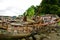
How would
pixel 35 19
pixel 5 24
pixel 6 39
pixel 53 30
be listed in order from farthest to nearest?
pixel 53 30
pixel 6 39
pixel 35 19
pixel 5 24

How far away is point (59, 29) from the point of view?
23.2m

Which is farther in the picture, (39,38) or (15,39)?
(39,38)

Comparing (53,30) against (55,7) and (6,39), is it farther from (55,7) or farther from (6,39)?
(6,39)

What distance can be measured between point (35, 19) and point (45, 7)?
21.9 m

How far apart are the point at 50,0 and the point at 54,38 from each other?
1557 centimetres

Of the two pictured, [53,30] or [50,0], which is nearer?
[53,30]

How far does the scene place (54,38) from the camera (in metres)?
18.5

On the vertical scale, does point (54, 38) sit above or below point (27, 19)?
below

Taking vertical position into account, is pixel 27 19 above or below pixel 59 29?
above

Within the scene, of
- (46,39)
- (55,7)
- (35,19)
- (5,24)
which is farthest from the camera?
(55,7)

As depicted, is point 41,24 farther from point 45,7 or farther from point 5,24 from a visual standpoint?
point 45,7

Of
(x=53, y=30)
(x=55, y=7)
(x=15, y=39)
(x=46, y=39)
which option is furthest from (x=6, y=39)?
(x=55, y=7)

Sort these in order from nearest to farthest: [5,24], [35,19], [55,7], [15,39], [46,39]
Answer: [5,24]
[35,19]
[15,39]
[46,39]
[55,7]

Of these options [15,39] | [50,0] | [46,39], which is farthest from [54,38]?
[50,0]
